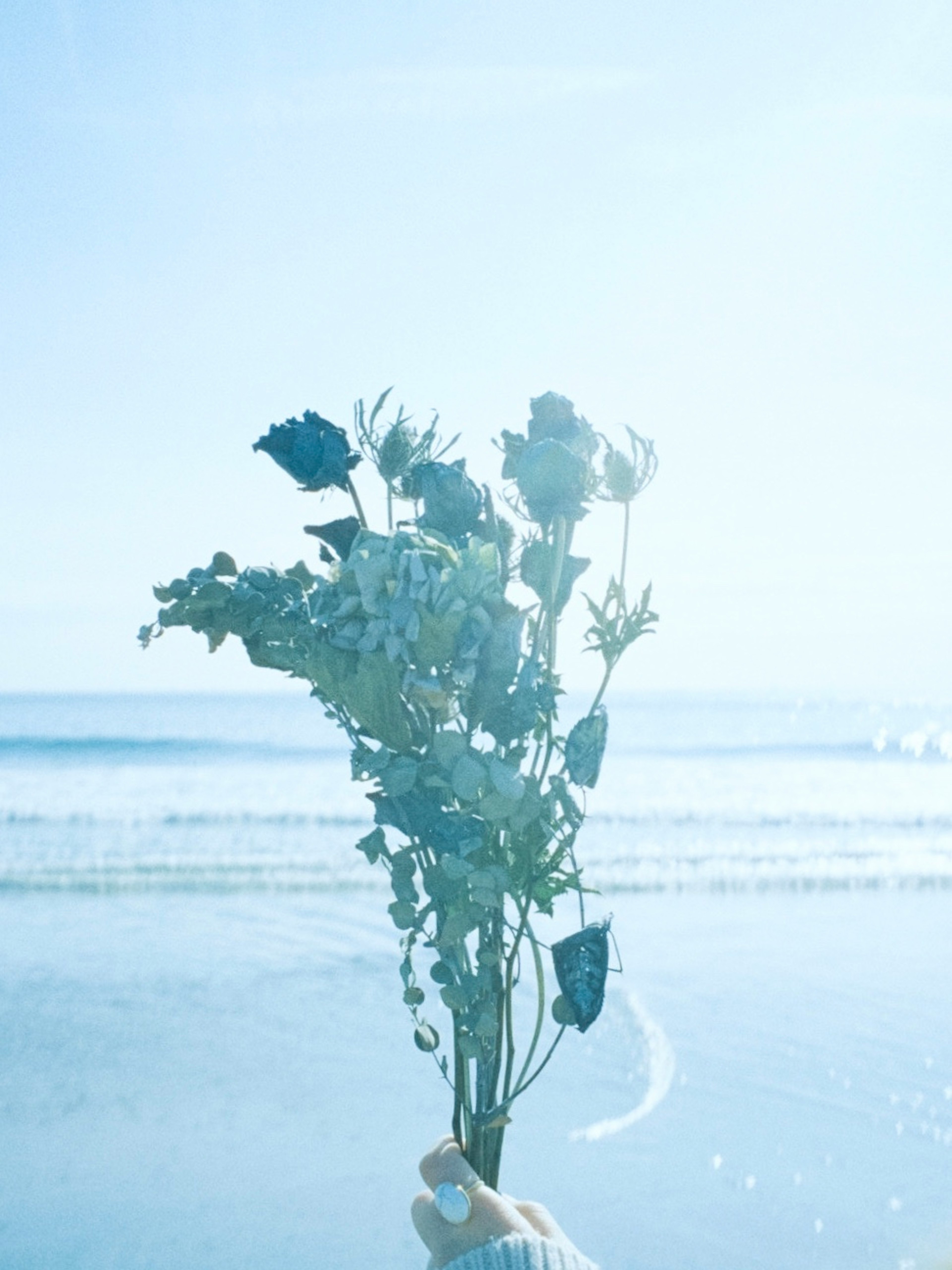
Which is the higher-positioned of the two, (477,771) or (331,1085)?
(477,771)

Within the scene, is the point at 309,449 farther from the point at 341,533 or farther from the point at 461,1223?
the point at 461,1223

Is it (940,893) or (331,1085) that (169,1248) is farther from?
(940,893)

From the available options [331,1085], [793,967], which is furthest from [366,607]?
[793,967]

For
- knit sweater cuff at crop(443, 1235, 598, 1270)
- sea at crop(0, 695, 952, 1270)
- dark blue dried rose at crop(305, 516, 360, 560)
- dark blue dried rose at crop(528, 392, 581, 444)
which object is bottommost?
sea at crop(0, 695, 952, 1270)

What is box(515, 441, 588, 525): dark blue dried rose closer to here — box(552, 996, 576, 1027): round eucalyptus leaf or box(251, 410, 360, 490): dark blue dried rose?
box(251, 410, 360, 490): dark blue dried rose

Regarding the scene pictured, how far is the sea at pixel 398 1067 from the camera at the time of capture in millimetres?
3754

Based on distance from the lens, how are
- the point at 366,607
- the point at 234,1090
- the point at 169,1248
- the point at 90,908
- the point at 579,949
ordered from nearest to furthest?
the point at 366,607, the point at 579,949, the point at 169,1248, the point at 234,1090, the point at 90,908

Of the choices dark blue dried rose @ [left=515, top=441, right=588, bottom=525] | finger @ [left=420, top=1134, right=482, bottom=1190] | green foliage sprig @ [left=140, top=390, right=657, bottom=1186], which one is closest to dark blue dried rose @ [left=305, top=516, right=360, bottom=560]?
green foliage sprig @ [left=140, top=390, right=657, bottom=1186]

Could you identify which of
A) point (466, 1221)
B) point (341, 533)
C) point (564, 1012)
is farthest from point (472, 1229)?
point (341, 533)

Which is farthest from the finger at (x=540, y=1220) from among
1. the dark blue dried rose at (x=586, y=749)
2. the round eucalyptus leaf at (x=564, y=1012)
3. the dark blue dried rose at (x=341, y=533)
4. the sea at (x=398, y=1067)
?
the dark blue dried rose at (x=341, y=533)

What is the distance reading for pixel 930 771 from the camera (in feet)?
76.8

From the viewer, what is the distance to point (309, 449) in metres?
1.18

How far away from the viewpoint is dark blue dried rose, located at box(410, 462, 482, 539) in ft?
3.79

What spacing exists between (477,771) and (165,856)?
9794 millimetres
